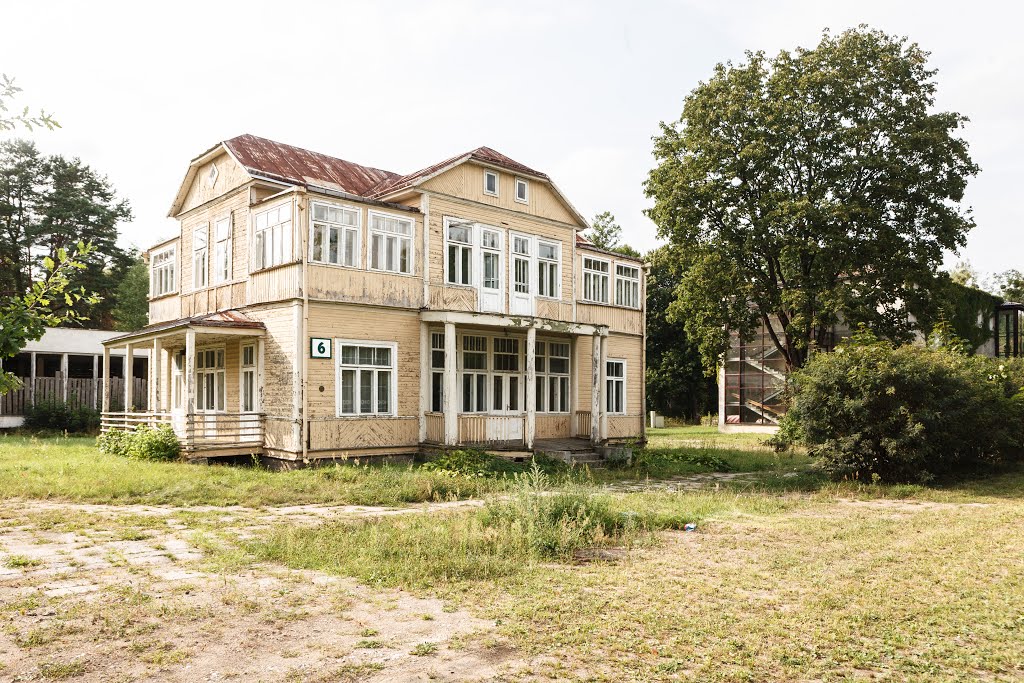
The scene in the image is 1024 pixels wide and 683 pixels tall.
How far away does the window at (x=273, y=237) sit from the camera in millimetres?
18109

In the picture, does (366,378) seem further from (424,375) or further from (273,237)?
(273,237)

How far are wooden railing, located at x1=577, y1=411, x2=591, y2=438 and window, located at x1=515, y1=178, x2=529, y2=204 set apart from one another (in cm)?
637

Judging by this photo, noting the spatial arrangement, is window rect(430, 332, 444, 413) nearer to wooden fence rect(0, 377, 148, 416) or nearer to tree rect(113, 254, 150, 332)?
wooden fence rect(0, 377, 148, 416)

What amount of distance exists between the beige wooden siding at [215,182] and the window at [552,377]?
30.1 feet

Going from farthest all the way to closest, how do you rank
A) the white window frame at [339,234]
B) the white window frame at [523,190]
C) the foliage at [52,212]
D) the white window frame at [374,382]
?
the foliage at [52,212]
the white window frame at [523,190]
the white window frame at [374,382]
the white window frame at [339,234]

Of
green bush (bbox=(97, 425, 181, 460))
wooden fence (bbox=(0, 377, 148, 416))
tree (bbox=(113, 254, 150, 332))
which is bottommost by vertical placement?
green bush (bbox=(97, 425, 181, 460))

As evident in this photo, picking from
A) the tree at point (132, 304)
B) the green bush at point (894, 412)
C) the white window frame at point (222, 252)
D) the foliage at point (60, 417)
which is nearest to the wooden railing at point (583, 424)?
the green bush at point (894, 412)

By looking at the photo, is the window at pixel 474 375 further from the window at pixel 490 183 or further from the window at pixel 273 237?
the window at pixel 273 237

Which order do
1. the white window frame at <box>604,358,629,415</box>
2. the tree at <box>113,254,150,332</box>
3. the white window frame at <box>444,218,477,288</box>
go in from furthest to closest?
1. the tree at <box>113,254,150,332</box>
2. the white window frame at <box>604,358,629,415</box>
3. the white window frame at <box>444,218,477,288</box>

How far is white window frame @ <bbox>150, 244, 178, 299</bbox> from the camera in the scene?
23.3m

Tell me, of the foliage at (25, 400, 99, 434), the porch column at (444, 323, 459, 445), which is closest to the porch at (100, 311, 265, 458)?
the porch column at (444, 323, 459, 445)

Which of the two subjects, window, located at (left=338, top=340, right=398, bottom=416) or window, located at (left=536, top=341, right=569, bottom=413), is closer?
window, located at (left=338, top=340, right=398, bottom=416)

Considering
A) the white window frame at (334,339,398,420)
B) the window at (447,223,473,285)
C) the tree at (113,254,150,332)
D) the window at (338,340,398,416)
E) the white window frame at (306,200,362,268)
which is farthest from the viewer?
the tree at (113,254,150,332)

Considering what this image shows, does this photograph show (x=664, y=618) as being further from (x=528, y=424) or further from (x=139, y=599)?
(x=528, y=424)
